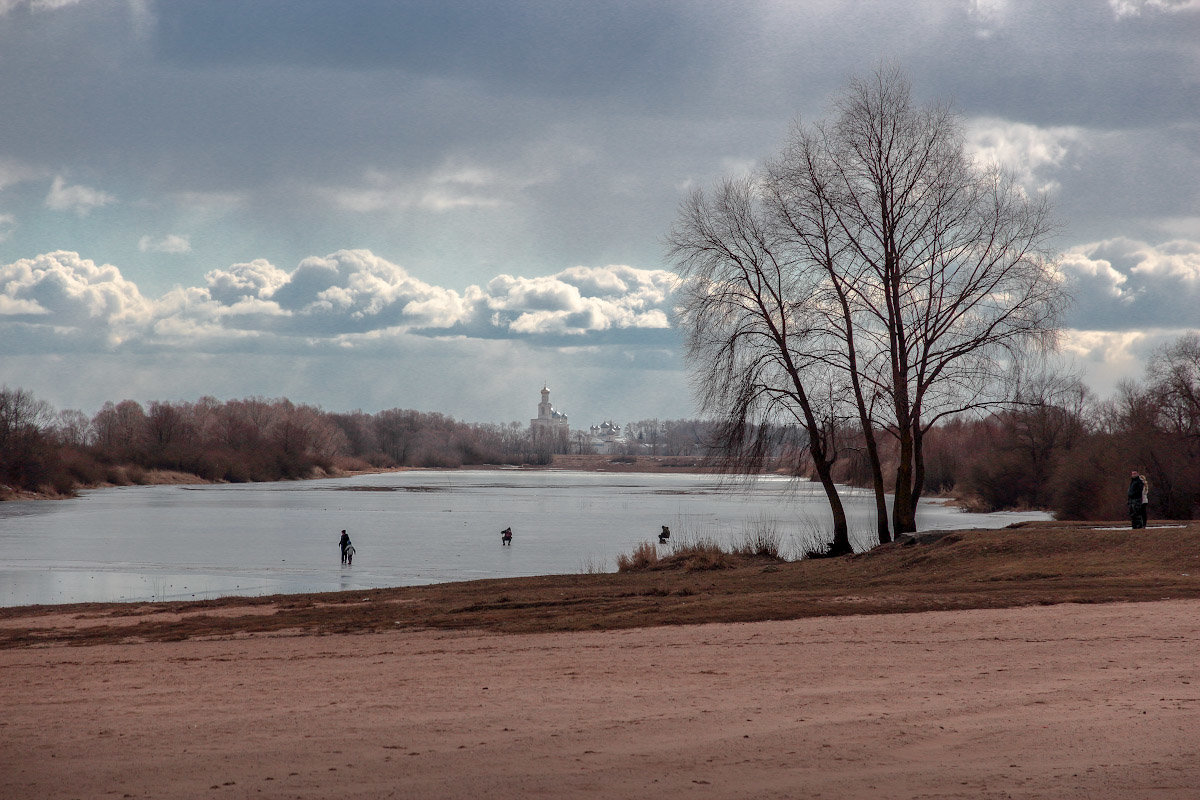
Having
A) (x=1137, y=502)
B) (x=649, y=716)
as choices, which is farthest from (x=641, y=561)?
(x=649, y=716)

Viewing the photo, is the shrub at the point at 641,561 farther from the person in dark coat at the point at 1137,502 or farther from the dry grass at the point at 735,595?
the person in dark coat at the point at 1137,502

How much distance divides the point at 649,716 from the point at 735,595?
1034cm

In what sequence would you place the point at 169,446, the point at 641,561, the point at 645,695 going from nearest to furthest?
the point at 645,695
the point at 641,561
the point at 169,446

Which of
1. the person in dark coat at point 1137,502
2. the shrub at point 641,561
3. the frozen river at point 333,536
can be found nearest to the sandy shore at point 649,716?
the person in dark coat at point 1137,502

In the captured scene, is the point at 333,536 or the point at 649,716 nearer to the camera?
the point at 649,716

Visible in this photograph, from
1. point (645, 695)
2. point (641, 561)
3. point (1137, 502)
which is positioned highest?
point (1137, 502)

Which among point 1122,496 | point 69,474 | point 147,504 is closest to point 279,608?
point 1122,496

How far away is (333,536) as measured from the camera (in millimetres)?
43844

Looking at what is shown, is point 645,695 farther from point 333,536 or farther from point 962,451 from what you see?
point 962,451

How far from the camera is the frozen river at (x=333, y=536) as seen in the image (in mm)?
28000

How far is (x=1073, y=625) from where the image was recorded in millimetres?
13203

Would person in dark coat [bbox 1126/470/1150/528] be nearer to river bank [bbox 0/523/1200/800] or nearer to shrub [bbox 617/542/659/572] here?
river bank [bbox 0/523/1200/800]

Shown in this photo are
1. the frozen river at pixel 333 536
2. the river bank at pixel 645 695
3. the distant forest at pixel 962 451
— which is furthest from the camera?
the distant forest at pixel 962 451

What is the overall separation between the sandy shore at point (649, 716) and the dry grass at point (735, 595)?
2145 millimetres
